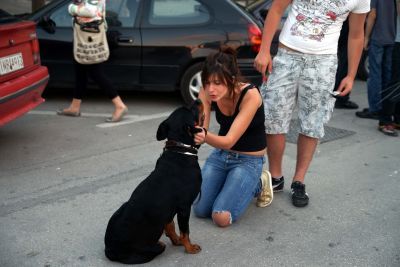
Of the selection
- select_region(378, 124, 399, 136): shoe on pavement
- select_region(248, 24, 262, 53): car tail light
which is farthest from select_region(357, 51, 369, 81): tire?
select_region(378, 124, 399, 136): shoe on pavement

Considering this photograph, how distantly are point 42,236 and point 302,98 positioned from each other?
78.7 inches

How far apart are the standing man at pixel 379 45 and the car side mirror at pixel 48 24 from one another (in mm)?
3690

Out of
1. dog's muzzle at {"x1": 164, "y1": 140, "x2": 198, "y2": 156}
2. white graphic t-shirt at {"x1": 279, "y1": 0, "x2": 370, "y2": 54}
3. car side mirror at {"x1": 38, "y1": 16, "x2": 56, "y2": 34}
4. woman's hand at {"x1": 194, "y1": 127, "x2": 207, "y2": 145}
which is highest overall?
white graphic t-shirt at {"x1": 279, "y1": 0, "x2": 370, "y2": 54}

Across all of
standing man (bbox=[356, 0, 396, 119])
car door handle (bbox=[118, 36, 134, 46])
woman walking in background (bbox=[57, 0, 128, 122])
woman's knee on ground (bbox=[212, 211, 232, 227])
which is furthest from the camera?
car door handle (bbox=[118, 36, 134, 46])

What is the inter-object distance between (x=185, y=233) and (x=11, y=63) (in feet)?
8.19

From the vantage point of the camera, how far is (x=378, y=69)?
243 inches

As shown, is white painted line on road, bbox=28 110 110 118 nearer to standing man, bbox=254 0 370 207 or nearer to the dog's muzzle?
standing man, bbox=254 0 370 207

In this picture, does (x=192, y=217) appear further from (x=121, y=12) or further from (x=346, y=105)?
(x=346, y=105)

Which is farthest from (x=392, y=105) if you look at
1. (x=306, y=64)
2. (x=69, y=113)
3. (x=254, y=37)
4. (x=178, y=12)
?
(x=69, y=113)

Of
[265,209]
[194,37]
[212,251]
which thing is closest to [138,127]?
[194,37]

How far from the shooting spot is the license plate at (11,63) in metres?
4.48

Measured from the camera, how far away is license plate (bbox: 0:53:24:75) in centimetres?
448

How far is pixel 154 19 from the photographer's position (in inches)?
256

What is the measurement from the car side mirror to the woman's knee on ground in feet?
12.6
